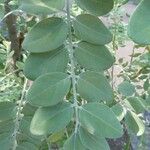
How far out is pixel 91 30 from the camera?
56 cm

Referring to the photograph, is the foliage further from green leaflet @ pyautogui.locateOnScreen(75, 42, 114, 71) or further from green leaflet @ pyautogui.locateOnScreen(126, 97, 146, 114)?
green leaflet @ pyautogui.locateOnScreen(126, 97, 146, 114)

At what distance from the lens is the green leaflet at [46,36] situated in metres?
0.54

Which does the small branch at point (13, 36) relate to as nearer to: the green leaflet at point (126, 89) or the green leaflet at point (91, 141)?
the green leaflet at point (126, 89)

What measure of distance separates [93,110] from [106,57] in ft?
0.25

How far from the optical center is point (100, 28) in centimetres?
56

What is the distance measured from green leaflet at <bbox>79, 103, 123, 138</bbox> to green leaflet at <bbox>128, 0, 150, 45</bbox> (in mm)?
150

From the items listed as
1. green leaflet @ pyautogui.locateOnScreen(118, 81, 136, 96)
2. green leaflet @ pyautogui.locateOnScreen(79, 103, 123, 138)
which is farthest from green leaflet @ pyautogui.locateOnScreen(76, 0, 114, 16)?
green leaflet @ pyautogui.locateOnScreen(118, 81, 136, 96)

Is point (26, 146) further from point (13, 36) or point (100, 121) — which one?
point (13, 36)

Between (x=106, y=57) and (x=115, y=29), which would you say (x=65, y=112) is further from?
(x=115, y=29)

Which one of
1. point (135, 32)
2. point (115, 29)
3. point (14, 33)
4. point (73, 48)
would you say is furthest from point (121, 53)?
point (135, 32)

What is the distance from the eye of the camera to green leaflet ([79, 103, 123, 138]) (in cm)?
52

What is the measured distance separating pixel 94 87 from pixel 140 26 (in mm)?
179

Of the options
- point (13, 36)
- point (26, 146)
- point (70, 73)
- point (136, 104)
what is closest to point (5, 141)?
point (26, 146)

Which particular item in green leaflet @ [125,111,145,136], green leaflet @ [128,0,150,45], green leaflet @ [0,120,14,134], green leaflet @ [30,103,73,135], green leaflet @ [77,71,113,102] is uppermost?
green leaflet @ [128,0,150,45]
